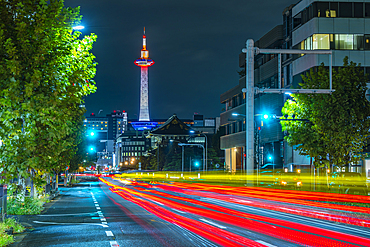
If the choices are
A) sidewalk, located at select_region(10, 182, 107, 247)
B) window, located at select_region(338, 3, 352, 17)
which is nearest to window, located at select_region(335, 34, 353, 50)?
window, located at select_region(338, 3, 352, 17)

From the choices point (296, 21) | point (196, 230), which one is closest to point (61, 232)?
point (196, 230)

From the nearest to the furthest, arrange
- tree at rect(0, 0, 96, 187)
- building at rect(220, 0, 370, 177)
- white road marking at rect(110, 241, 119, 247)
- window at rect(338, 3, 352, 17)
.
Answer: white road marking at rect(110, 241, 119, 247), tree at rect(0, 0, 96, 187), building at rect(220, 0, 370, 177), window at rect(338, 3, 352, 17)

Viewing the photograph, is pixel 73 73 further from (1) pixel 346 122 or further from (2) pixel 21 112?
(1) pixel 346 122

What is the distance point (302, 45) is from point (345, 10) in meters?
6.96

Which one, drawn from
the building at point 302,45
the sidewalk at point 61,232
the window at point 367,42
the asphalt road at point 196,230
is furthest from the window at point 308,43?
the sidewalk at point 61,232

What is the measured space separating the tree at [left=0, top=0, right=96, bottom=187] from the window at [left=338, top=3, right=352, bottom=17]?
49776mm

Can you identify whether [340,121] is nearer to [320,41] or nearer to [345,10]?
[320,41]

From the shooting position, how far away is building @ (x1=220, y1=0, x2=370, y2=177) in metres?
58.3

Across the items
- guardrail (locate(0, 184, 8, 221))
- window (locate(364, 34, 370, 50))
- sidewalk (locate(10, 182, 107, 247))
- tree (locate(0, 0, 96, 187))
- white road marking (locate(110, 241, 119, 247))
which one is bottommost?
sidewalk (locate(10, 182, 107, 247))

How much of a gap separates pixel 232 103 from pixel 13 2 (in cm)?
8736

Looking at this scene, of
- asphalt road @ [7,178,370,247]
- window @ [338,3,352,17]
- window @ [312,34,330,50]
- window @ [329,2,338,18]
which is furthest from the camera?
window @ [338,3,352,17]

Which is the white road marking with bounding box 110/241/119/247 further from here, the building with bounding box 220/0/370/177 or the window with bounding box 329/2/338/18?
the window with bounding box 329/2/338/18

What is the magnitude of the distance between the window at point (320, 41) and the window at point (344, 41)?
3.83 ft

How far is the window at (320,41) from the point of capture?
58844 millimetres
